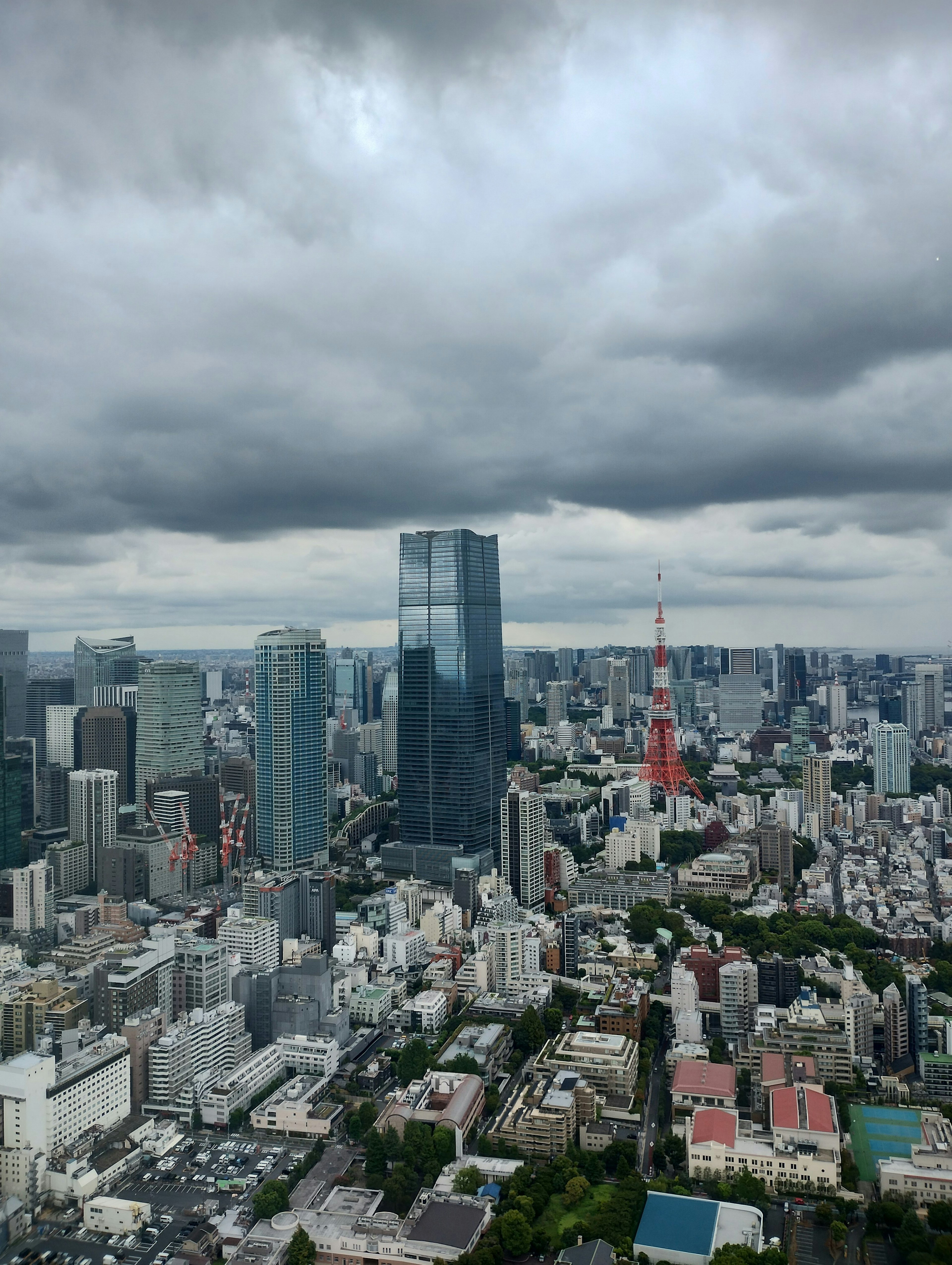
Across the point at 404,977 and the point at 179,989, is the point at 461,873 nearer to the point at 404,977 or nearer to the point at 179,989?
the point at 404,977

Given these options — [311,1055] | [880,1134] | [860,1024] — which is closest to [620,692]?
[860,1024]

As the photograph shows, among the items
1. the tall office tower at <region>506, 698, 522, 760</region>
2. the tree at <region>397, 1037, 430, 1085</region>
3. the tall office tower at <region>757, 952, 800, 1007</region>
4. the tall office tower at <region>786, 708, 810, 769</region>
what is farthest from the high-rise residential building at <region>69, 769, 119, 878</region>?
the tall office tower at <region>786, 708, 810, 769</region>

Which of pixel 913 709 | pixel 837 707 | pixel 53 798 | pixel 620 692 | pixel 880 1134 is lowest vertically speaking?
pixel 880 1134

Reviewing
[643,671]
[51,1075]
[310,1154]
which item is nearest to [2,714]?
[51,1075]

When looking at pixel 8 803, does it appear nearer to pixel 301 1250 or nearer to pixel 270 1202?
pixel 270 1202

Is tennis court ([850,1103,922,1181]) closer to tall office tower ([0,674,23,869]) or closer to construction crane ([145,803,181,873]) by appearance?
construction crane ([145,803,181,873])

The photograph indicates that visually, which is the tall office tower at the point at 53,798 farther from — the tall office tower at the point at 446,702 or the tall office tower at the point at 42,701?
the tall office tower at the point at 446,702
